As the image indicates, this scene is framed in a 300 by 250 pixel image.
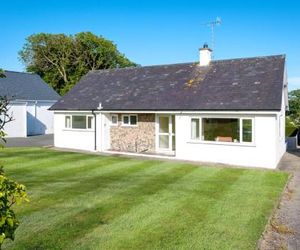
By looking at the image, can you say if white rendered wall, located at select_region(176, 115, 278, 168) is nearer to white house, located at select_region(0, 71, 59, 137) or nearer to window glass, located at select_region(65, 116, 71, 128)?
window glass, located at select_region(65, 116, 71, 128)

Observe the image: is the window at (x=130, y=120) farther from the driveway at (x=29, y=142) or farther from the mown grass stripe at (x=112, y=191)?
the driveway at (x=29, y=142)

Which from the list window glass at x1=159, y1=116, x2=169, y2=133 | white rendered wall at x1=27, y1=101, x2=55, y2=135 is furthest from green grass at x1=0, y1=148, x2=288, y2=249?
white rendered wall at x1=27, y1=101, x2=55, y2=135

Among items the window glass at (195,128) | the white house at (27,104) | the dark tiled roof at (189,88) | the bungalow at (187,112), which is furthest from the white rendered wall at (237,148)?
the white house at (27,104)

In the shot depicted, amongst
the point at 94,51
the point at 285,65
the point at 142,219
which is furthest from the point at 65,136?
the point at 94,51

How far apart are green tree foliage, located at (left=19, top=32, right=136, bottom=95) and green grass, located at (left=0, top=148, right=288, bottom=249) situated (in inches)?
1711

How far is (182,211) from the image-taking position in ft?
32.3

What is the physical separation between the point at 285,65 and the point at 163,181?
11372mm

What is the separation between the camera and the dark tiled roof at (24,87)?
3609cm

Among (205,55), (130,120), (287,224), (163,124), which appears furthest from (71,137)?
(287,224)

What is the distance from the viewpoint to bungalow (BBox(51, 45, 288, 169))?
17.8 m

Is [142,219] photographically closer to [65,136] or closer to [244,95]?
[244,95]

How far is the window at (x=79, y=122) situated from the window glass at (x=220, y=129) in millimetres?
8466

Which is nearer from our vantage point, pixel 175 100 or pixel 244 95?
pixel 244 95

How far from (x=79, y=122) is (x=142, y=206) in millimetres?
15076
